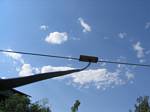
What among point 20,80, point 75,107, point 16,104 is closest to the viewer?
point 20,80

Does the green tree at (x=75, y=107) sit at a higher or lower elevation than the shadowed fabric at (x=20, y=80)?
lower

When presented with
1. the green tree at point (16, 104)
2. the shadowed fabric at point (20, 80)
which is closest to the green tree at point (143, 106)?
the green tree at point (16, 104)

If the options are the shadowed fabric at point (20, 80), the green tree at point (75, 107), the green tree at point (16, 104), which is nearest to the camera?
the shadowed fabric at point (20, 80)

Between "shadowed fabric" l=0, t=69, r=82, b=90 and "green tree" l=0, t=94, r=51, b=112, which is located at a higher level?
"shadowed fabric" l=0, t=69, r=82, b=90

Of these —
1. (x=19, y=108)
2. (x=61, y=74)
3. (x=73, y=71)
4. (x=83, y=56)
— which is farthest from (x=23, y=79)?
(x=19, y=108)

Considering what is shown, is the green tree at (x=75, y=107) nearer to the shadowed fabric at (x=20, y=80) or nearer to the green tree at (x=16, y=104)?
the green tree at (x=16, y=104)

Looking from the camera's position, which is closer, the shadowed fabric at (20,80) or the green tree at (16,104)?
the shadowed fabric at (20,80)

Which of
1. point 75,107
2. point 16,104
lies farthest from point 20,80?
point 75,107

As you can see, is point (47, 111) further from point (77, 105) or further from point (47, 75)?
point (47, 75)

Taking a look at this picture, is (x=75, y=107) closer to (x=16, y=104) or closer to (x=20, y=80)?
(x=16, y=104)

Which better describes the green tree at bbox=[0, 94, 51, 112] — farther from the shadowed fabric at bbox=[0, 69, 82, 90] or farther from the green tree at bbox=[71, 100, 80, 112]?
the shadowed fabric at bbox=[0, 69, 82, 90]

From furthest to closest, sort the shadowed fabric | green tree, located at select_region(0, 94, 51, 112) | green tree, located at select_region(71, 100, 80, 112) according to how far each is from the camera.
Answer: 1. green tree, located at select_region(71, 100, 80, 112)
2. green tree, located at select_region(0, 94, 51, 112)
3. the shadowed fabric

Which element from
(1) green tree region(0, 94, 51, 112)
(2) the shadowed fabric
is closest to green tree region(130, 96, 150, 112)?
(1) green tree region(0, 94, 51, 112)

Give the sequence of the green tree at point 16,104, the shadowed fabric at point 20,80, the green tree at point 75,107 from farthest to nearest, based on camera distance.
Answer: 1. the green tree at point 75,107
2. the green tree at point 16,104
3. the shadowed fabric at point 20,80
